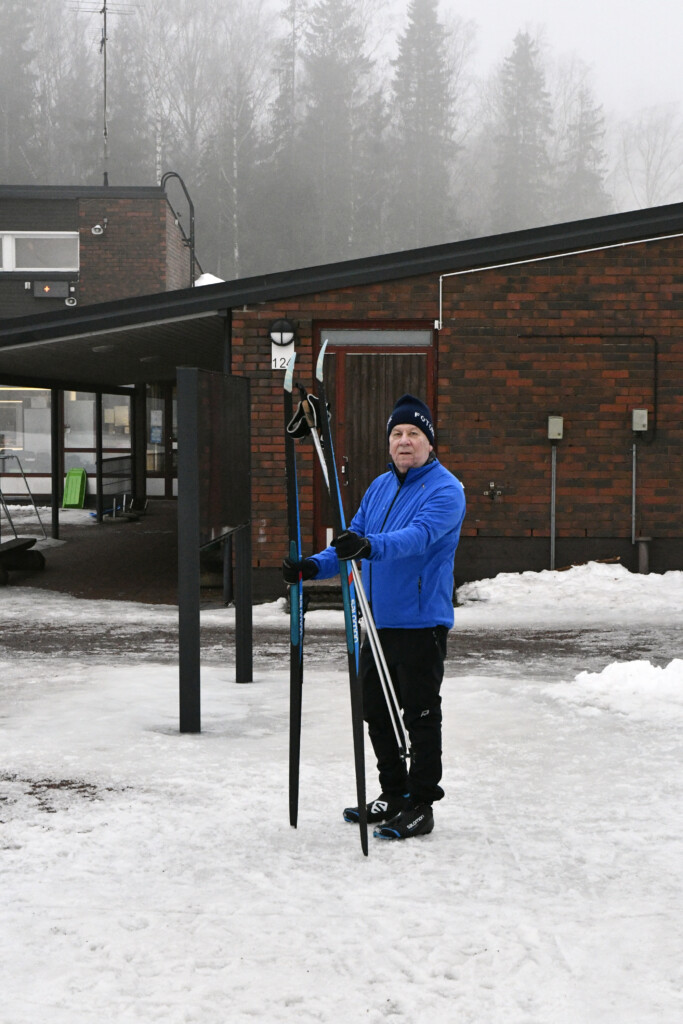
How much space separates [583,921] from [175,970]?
1.37 m

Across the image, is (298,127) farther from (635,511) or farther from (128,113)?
(635,511)

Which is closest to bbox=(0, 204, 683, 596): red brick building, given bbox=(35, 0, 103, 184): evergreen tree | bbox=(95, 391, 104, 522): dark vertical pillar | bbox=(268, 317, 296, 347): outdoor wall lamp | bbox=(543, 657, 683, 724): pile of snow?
bbox=(268, 317, 296, 347): outdoor wall lamp

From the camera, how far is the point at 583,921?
3893 millimetres

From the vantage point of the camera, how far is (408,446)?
460 cm

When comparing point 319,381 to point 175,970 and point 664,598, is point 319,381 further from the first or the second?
point 664,598

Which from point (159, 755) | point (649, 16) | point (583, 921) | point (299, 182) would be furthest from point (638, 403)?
point (649, 16)

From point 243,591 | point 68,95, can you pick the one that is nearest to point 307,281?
point 243,591

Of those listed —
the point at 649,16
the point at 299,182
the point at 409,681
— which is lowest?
the point at 409,681

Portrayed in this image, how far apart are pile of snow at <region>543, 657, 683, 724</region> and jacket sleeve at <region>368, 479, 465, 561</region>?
2.74m

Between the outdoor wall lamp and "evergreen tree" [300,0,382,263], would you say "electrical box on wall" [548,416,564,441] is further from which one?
"evergreen tree" [300,0,382,263]

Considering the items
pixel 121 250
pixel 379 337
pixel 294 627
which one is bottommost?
pixel 294 627

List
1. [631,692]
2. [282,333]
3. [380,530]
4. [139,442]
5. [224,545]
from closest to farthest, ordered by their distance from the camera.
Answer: [380,530] → [631,692] → [282,333] → [224,545] → [139,442]

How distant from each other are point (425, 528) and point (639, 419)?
8.04 meters

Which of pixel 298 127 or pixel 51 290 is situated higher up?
pixel 298 127
